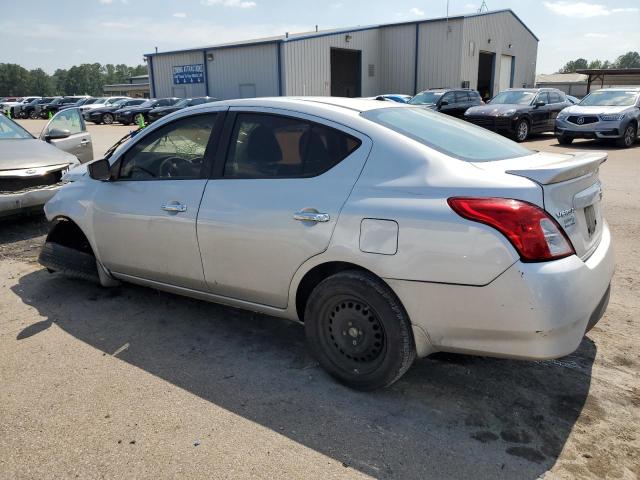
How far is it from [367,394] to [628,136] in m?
14.8

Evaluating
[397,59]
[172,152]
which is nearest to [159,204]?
[172,152]

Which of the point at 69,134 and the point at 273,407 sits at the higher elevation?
the point at 69,134

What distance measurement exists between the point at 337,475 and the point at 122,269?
8.39 feet

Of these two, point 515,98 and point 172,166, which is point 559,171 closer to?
point 172,166

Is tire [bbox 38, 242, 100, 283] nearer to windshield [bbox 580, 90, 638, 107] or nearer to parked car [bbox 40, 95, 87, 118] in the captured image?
windshield [bbox 580, 90, 638, 107]

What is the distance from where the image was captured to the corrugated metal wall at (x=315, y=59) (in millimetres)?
30844

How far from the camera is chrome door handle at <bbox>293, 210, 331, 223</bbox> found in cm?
291

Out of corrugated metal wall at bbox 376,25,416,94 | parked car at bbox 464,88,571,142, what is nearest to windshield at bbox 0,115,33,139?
parked car at bbox 464,88,571,142

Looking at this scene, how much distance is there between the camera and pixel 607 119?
14273 mm

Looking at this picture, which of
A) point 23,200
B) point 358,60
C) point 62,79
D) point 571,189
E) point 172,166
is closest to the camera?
point 571,189

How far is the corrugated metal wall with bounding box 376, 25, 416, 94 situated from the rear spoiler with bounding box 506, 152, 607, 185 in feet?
112

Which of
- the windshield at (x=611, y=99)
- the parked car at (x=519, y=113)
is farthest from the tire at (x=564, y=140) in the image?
the parked car at (x=519, y=113)

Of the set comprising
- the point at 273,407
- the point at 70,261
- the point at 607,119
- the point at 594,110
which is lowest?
the point at 273,407

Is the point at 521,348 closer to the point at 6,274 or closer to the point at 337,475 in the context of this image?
the point at 337,475
